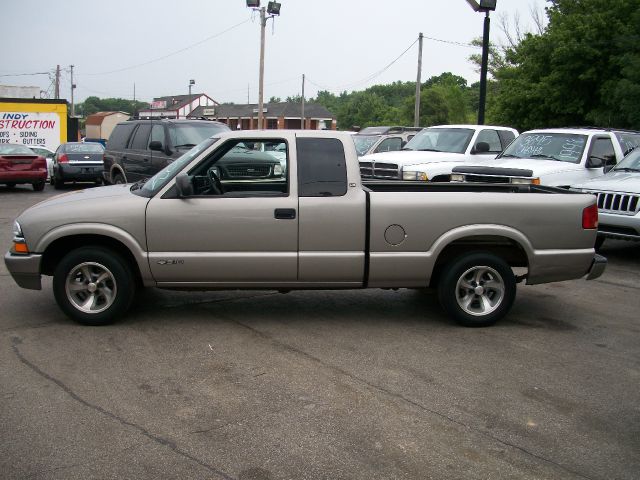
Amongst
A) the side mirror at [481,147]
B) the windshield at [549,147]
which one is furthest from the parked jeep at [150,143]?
the windshield at [549,147]

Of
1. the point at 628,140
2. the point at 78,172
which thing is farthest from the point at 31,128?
the point at 628,140

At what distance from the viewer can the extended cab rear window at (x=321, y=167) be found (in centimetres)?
625

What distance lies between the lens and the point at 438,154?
44.6ft

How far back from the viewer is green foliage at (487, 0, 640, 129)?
2198 centimetres

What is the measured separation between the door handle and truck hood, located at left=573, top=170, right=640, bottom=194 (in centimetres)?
589

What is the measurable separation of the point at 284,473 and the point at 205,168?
3408mm

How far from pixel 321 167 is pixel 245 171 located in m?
0.84

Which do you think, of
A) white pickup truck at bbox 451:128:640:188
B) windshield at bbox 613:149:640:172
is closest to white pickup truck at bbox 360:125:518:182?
white pickup truck at bbox 451:128:640:188

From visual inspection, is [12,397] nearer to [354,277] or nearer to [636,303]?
[354,277]

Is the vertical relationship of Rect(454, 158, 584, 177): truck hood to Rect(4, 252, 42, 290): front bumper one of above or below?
above

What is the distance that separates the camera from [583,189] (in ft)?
33.6

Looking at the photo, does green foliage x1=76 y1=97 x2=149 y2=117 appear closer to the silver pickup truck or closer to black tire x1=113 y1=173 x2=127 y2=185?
black tire x1=113 y1=173 x2=127 y2=185

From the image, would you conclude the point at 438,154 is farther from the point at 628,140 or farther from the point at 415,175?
the point at 628,140

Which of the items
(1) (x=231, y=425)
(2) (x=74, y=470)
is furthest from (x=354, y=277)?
(2) (x=74, y=470)
